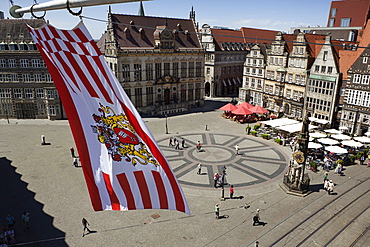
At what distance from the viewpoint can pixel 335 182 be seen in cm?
3105

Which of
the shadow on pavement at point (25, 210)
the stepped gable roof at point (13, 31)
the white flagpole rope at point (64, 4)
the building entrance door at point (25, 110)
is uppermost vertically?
the stepped gable roof at point (13, 31)

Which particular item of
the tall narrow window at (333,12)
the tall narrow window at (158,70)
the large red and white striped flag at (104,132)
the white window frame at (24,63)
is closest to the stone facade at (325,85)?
the tall narrow window at (158,70)

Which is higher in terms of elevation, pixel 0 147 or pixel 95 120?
pixel 95 120

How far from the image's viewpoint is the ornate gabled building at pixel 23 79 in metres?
51.2

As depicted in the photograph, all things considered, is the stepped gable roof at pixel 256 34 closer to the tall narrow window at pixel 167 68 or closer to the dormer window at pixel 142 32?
the tall narrow window at pixel 167 68

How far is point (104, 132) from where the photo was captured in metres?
8.88

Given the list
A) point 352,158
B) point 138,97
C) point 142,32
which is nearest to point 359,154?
point 352,158

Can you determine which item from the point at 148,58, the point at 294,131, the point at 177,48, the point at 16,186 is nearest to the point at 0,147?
the point at 16,186

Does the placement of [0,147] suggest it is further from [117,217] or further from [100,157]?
[100,157]

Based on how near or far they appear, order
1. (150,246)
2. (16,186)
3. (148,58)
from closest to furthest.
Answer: (150,246) → (16,186) → (148,58)

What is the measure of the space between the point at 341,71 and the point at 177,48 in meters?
31.2

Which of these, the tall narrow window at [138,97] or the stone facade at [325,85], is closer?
the stone facade at [325,85]

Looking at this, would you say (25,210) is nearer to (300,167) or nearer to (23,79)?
(300,167)

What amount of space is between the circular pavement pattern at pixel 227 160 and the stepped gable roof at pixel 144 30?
20016mm
